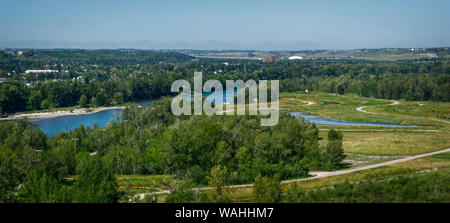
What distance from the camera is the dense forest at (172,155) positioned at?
76.8 feet

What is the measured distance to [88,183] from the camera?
19656mm

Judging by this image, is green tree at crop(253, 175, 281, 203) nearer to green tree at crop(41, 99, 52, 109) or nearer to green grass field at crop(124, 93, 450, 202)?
green grass field at crop(124, 93, 450, 202)

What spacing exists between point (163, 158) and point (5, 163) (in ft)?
35.0

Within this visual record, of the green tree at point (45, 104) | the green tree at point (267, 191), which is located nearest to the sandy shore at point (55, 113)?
the green tree at point (45, 104)

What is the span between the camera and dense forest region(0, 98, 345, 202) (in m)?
23.4

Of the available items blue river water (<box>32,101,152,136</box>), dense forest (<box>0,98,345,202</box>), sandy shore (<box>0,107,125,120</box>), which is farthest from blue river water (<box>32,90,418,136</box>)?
dense forest (<box>0,98,345,202</box>)

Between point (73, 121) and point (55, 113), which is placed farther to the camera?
point (55, 113)

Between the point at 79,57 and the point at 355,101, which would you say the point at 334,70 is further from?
the point at 79,57

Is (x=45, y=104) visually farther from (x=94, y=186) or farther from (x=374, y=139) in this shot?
(x=94, y=186)

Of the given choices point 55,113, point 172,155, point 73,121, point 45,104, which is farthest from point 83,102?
point 172,155

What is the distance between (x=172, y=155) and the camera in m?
29.5

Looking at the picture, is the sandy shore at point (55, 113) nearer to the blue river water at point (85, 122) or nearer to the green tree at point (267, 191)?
the blue river water at point (85, 122)

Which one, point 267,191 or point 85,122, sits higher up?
point 267,191
